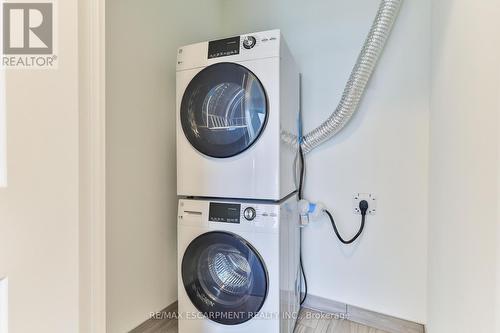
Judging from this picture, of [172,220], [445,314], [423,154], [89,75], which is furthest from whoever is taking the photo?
[172,220]

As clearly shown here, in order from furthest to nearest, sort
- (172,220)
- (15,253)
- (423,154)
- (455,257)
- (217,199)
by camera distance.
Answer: (172,220) → (423,154) → (217,199) → (455,257) → (15,253)

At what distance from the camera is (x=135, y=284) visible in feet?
4.56

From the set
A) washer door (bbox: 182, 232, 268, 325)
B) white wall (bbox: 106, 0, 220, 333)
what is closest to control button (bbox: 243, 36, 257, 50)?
white wall (bbox: 106, 0, 220, 333)

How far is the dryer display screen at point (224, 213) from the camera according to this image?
1251 millimetres

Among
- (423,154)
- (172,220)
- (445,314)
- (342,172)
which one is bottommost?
(445,314)

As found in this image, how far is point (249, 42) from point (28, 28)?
A: 86 cm

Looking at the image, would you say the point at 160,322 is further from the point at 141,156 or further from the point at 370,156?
the point at 370,156

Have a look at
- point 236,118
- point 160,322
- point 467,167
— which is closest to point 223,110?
point 236,118

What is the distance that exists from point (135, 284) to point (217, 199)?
25.2 inches

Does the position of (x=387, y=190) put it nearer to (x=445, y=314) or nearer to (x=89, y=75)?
(x=445, y=314)

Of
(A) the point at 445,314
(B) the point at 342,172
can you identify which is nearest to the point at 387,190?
(B) the point at 342,172

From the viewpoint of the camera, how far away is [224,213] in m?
1.27

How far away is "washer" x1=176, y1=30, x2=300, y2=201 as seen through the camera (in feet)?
3.92

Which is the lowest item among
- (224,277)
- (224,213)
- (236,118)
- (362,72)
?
(224,277)
